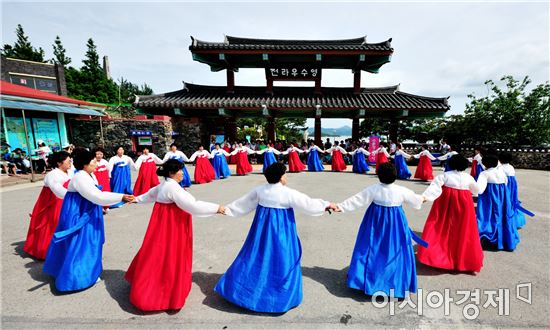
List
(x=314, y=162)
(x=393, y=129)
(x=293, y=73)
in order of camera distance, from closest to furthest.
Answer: (x=314, y=162) < (x=393, y=129) < (x=293, y=73)

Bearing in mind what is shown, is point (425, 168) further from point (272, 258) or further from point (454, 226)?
point (272, 258)

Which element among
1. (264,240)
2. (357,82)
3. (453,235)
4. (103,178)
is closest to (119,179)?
(103,178)

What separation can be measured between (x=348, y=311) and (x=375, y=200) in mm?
1257

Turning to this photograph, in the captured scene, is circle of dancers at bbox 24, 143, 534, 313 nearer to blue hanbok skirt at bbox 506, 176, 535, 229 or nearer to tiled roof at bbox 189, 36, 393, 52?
blue hanbok skirt at bbox 506, 176, 535, 229

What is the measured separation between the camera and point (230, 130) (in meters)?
15.3

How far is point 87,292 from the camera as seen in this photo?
3096 mm

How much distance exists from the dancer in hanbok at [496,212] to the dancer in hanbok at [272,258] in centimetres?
329

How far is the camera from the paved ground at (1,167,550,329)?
2.64m

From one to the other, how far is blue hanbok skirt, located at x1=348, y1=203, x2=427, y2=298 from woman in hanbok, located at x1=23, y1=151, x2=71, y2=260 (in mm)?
4376

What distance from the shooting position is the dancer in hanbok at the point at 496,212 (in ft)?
13.7

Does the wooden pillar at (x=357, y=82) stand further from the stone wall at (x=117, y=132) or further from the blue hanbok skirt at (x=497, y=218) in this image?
the blue hanbok skirt at (x=497, y=218)

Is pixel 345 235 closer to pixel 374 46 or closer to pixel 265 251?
pixel 265 251

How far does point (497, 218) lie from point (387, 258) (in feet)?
8.70

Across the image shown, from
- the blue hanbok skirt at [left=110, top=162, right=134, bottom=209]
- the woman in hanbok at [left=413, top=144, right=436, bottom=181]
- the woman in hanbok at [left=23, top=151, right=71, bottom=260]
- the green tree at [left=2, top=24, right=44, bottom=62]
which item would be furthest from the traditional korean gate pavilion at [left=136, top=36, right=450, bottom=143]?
the green tree at [left=2, top=24, right=44, bottom=62]
